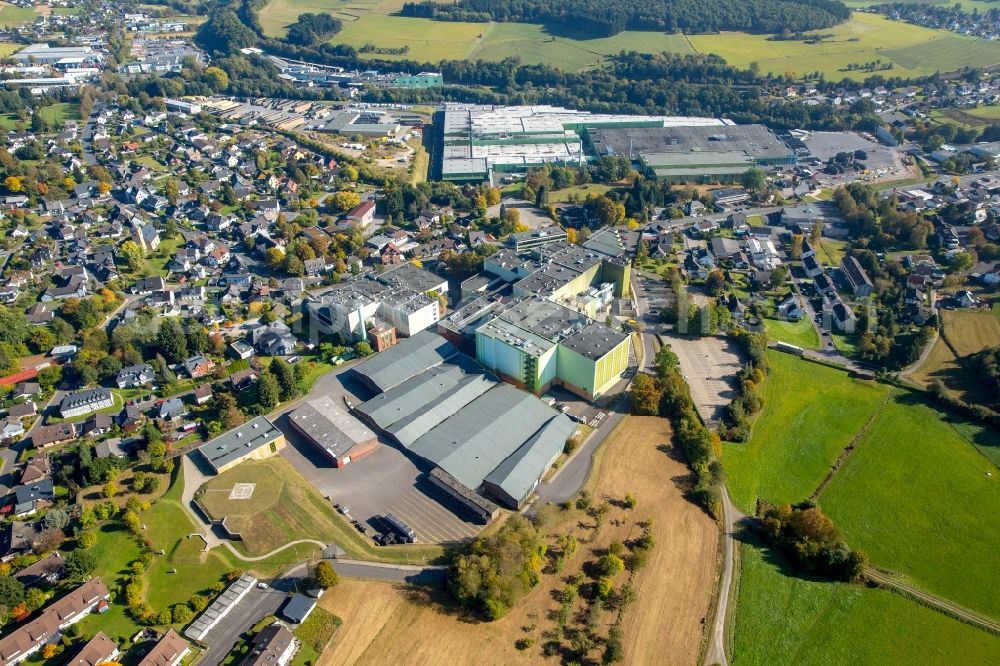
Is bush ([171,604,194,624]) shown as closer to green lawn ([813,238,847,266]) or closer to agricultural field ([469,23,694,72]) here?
green lawn ([813,238,847,266])

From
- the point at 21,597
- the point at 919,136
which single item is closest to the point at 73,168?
the point at 21,597

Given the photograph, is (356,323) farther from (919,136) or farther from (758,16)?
(758,16)

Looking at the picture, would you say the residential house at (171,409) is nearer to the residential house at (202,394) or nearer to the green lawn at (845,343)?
the residential house at (202,394)

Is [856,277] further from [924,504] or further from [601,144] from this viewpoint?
[601,144]

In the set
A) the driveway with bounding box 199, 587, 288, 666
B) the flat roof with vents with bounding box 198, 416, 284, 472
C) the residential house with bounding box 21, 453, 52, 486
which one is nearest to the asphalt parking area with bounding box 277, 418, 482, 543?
the flat roof with vents with bounding box 198, 416, 284, 472

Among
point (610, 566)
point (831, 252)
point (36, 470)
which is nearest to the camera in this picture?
point (610, 566)

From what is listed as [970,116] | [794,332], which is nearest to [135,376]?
[794,332]
